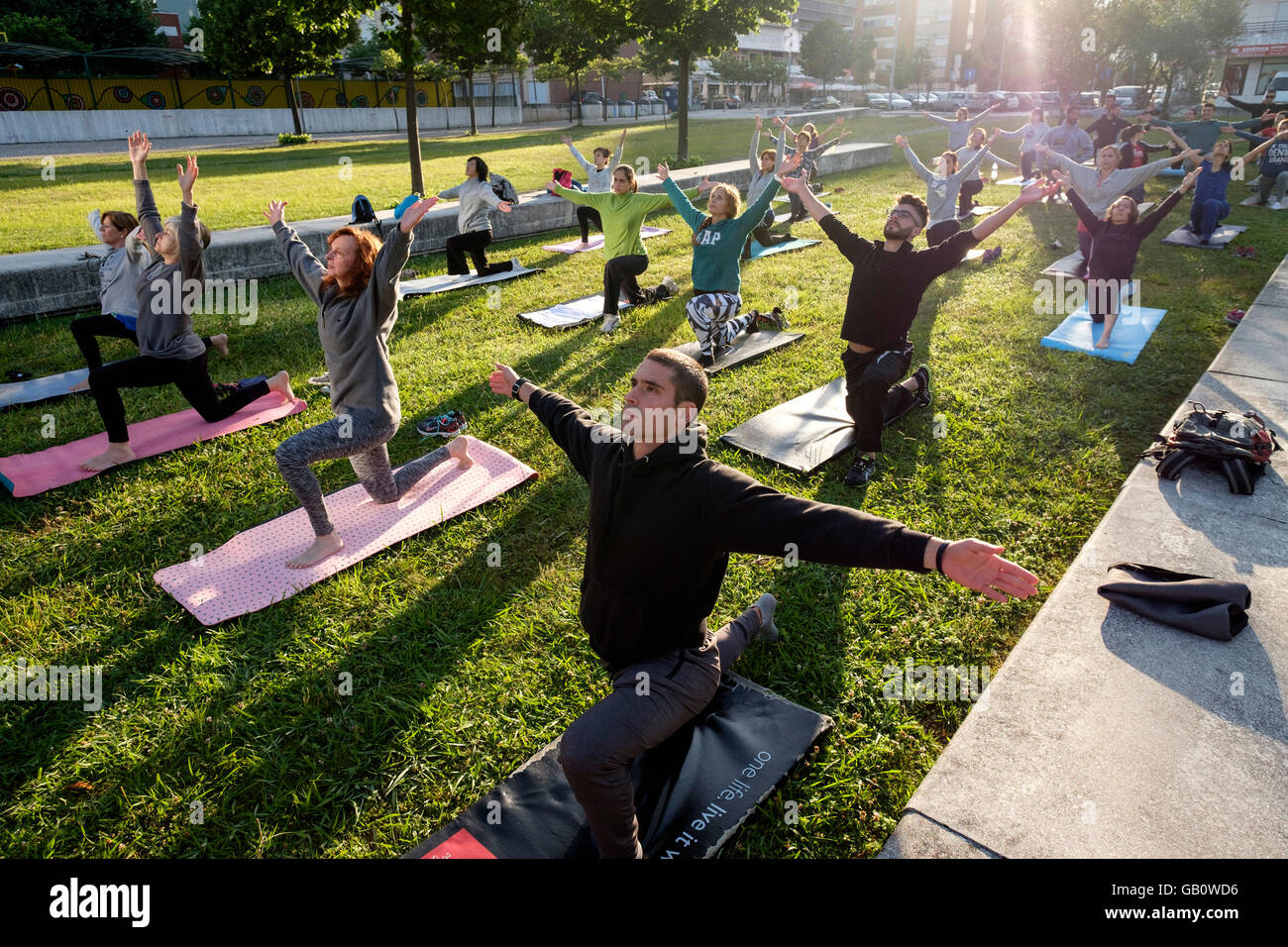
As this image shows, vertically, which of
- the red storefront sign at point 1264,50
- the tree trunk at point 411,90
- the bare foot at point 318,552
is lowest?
the bare foot at point 318,552

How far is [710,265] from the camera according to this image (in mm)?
8773

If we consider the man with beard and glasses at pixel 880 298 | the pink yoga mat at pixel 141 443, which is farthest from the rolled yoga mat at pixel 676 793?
the pink yoga mat at pixel 141 443

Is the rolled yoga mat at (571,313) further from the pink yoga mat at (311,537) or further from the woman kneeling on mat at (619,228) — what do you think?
the pink yoga mat at (311,537)

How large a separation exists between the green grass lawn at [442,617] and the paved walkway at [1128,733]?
300 mm

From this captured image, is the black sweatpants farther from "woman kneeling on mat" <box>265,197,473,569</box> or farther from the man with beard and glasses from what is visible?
"woman kneeling on mat" <box>265,197,473,569</box>

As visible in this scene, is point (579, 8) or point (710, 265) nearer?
point (710, 265)

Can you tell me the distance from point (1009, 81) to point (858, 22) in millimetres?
56053

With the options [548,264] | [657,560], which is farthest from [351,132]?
[657,560]

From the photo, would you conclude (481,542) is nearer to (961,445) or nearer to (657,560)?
(657,560)

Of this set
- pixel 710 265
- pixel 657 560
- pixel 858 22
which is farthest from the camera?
pixel 858 22

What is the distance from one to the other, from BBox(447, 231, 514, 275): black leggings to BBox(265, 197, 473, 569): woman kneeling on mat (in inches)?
270

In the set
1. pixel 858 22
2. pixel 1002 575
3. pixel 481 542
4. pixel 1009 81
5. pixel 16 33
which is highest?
pixel 858 22

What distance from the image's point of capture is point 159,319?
248 inches

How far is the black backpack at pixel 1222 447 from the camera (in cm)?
564
